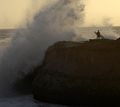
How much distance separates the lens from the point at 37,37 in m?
12.6

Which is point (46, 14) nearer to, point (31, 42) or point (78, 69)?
point (31, 42)

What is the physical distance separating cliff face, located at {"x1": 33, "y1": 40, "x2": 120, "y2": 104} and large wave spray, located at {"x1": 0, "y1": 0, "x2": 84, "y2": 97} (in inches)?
69.6

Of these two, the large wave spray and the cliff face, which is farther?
the large wave spray

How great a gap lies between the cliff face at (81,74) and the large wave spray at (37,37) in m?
1.77

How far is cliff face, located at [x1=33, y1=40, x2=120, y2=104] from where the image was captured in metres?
8.73

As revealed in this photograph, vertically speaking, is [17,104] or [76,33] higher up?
[76,33]

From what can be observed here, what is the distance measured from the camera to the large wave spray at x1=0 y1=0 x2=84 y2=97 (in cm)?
1147

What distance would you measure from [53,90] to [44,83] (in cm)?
33

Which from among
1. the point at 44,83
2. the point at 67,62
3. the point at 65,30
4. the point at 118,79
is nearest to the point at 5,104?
the point at 44,83

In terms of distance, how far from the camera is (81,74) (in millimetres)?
8953

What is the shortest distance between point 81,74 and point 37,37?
3.96 metres

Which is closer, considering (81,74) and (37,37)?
(81,74)

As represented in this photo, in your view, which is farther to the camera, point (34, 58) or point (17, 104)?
point (34, 58)

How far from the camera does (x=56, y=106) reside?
903cm
